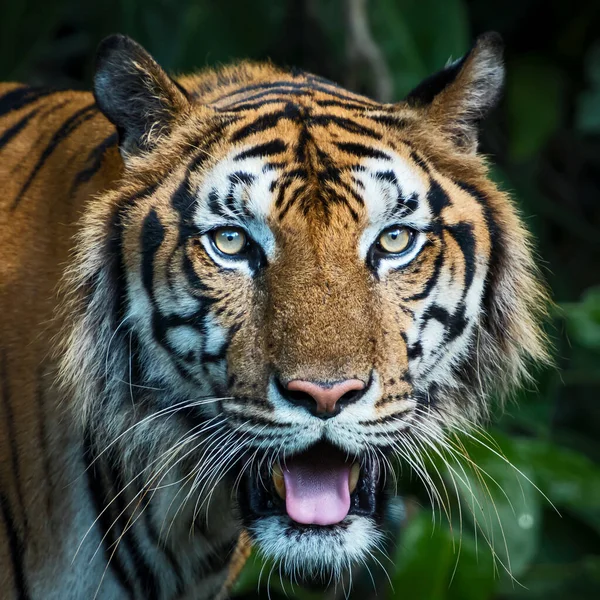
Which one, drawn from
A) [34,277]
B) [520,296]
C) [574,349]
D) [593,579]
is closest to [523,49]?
[574,349]

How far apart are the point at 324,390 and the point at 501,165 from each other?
3.42 meters

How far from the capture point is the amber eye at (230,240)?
1.72 meters

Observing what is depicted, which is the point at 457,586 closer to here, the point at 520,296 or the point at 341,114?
the point at 520,296

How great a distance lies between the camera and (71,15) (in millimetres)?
4523

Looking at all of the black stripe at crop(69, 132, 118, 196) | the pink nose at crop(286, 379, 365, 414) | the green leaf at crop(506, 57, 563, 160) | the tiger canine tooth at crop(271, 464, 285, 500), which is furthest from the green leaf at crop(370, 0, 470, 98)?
the pink nose at crop(286, 379, 365, 414)

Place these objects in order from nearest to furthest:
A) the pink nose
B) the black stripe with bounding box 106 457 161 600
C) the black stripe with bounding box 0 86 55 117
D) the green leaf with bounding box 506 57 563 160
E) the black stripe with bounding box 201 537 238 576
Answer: the pink nose → the black stripe with bounding box 106 457 161 600 → the black stripe with bounding box 201 537 238 576 → the black stripe with bounding box 0 86 55 117 → the green leaf with bounding box 506 57 563 160

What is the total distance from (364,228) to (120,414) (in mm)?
568

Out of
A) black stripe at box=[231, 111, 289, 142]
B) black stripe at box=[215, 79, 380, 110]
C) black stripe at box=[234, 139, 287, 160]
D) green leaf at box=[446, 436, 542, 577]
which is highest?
black stripe at box=[215, 79, 380, 110]

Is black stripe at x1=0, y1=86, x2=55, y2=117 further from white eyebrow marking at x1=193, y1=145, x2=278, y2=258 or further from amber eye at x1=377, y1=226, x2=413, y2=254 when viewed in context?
amber eye at x1=377, y1=226, x2=413, y2=254

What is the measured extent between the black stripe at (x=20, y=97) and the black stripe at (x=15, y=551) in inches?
32.4

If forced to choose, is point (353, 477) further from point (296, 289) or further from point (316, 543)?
point (296, 289)

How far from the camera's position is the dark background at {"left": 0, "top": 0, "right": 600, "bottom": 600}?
280 centimetres

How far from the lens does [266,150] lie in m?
1.81

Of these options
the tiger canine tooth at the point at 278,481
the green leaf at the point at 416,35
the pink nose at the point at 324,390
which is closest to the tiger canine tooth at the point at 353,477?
the tiger canine tooth at the point at 278,481
